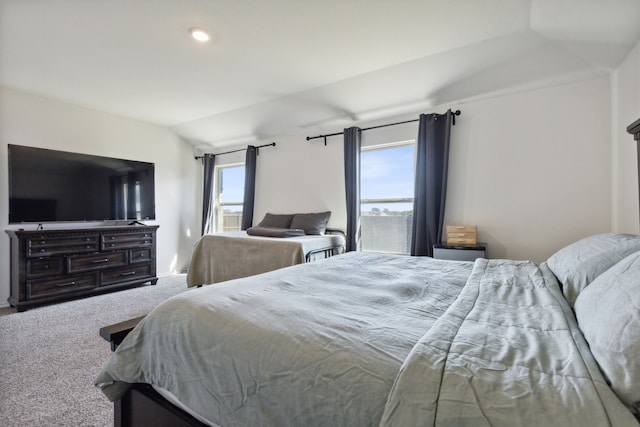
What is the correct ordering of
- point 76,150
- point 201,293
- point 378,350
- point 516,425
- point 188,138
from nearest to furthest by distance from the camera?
1. point 516,425
2. point 378,350
3. point 201,293
4. point 76,150
5. point 188,138

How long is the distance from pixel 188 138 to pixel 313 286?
16.0ft

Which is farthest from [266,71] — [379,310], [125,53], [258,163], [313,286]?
[379,310]

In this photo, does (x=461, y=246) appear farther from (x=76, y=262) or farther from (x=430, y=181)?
(x=76, y=262)

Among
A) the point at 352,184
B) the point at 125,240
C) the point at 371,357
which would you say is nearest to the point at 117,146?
the point at 125,240

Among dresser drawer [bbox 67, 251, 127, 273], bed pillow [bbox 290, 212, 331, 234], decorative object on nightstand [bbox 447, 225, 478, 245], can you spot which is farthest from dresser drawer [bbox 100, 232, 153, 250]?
decorative object on nightstand [bbox 447, 225, 478, 245]

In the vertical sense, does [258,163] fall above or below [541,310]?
above

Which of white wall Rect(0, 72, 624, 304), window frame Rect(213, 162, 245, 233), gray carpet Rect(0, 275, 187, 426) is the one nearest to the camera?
gray carpet Rect(0, 275, 187, 426)

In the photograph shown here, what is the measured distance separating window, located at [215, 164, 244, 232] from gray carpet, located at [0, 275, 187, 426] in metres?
2.25

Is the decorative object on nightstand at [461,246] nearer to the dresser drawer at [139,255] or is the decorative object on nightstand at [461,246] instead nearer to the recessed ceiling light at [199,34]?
the recessed ceiling light at [199,34]

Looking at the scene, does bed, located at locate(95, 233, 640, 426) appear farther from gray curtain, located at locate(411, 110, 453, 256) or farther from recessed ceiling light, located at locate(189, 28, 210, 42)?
recessed ceiling light, located at locate(189, 28, 210, 42)

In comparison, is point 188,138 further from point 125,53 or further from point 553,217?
point 553,217

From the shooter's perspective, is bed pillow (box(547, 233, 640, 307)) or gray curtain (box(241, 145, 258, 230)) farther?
gray curtain (box(241, 145, 258, 230))

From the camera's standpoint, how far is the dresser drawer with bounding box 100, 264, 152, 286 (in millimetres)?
3766

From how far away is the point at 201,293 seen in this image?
1199 millimetres
